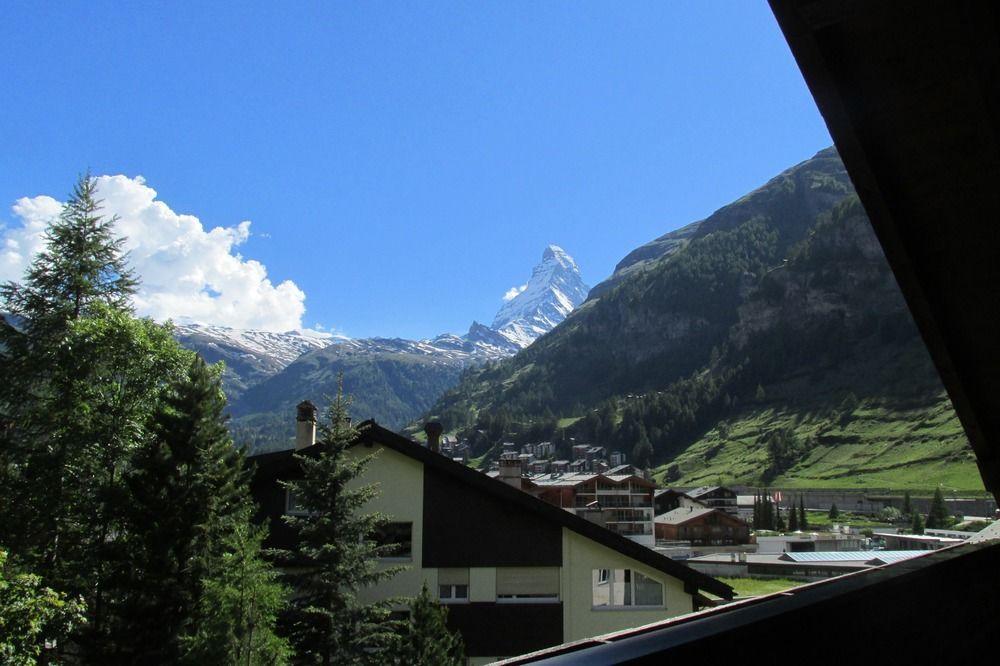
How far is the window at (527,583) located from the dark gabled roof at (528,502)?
144 cm

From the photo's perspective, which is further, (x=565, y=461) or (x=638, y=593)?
(x=565, y=461)

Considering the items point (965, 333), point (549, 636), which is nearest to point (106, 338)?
point (549, 636)

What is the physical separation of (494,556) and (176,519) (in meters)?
8.24

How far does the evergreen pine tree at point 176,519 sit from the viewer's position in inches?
581

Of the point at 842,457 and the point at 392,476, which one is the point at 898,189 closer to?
the point at 392,476

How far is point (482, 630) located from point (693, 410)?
167 meters

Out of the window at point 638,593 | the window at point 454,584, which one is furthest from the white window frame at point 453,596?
the window at point 638,593

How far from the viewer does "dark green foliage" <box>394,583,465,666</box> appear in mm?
13766

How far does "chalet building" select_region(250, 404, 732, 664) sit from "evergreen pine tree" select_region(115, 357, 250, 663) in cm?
250

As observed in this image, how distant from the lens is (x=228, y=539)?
47.7ft

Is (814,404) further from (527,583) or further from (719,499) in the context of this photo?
(527,583)

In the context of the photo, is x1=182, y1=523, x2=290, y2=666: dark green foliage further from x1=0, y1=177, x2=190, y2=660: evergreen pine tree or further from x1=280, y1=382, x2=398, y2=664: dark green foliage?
x1=0, y1=177, x2=190, y2=660: evergreen pine tree

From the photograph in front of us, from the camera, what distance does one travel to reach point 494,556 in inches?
764

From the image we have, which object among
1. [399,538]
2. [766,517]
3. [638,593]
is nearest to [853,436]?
[766,517]
